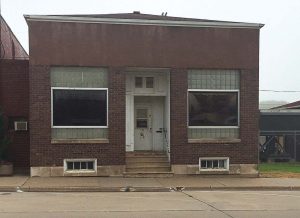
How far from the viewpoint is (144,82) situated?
20.8m

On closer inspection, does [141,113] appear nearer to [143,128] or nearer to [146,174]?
[143,128]

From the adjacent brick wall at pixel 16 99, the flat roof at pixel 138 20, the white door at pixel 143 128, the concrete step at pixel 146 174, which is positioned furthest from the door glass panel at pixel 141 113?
the adjacent brick wall at pixel 16 99

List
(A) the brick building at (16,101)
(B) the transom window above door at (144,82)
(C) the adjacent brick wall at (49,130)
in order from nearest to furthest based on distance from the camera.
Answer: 1. (C) the adjacent brick wall at (49,130)
2. (A) the brick building at (16,101)
3. (B) the transom window above door at (144,82)

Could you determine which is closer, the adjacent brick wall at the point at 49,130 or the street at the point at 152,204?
the street at the point at 152,204

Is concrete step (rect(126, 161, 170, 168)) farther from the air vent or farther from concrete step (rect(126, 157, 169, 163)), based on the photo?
the air vent

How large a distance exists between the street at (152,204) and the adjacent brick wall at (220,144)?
12.6ft

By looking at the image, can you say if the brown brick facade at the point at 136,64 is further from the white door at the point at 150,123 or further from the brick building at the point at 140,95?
the white door at the point at 150,123

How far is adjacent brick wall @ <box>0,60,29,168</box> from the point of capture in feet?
67.7

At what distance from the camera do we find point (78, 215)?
10.8 meters

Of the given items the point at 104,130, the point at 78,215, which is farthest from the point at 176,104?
the point at 78,215

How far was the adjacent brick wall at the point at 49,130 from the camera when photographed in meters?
18.9

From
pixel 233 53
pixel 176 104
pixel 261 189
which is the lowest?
pixel 261 189

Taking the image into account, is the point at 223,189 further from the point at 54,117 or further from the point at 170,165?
the point at 54,117

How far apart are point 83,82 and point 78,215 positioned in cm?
917
